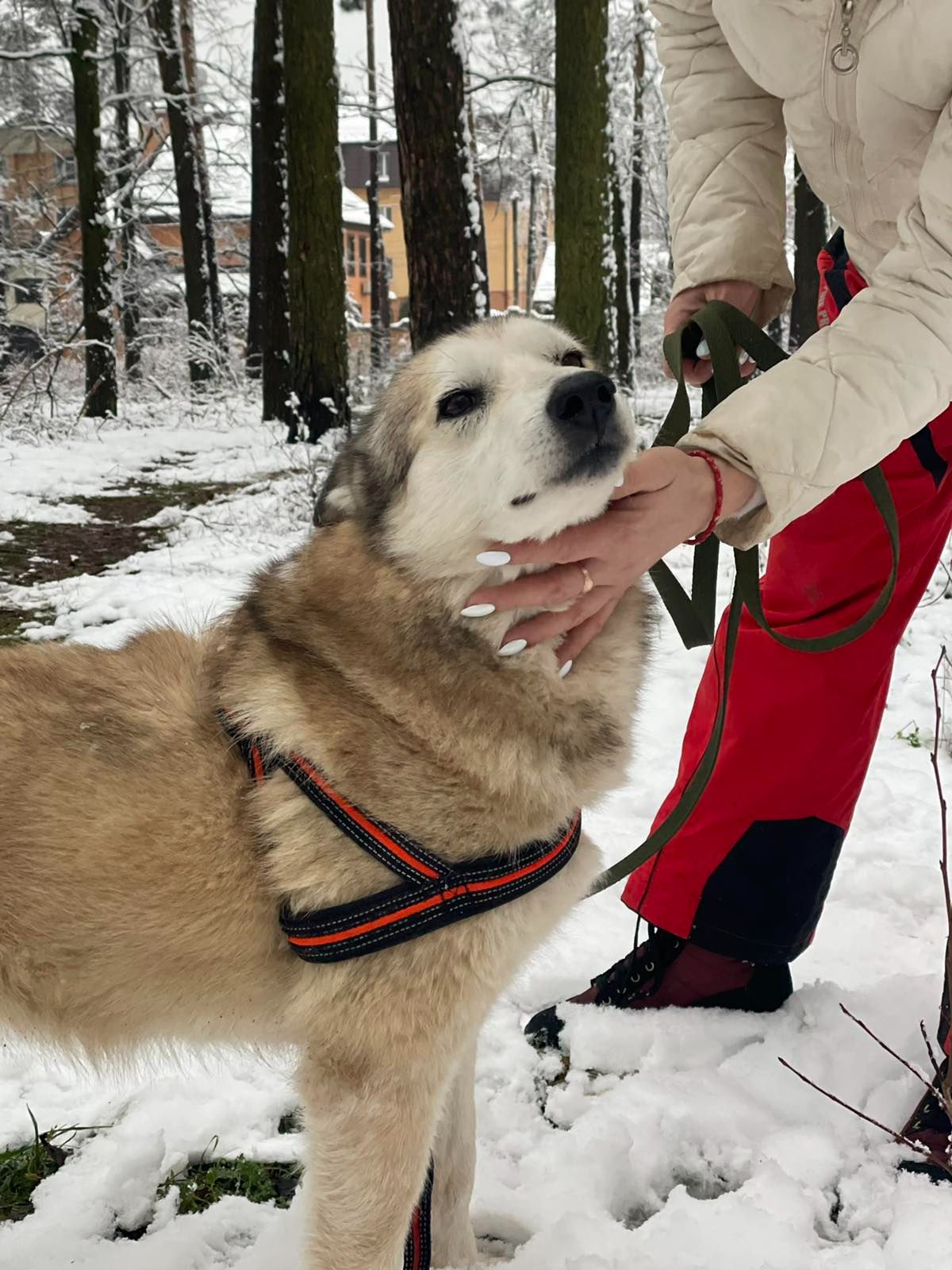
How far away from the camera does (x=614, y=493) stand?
5.39ft

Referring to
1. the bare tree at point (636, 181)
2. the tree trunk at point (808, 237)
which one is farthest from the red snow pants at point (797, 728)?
the bare tree at point (636, 181)

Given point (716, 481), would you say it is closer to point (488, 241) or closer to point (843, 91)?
point (843, 91)

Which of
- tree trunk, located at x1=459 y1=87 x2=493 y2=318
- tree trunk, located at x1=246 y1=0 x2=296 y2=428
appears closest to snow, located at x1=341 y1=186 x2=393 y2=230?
tree trunk, located at x1=246 y1=0 x2=296 y2=428

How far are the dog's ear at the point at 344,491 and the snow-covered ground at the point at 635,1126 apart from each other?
12.9 inches

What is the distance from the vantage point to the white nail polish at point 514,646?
1.71 metres

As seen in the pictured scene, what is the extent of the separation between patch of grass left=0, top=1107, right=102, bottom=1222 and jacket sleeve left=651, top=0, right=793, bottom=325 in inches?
97.6

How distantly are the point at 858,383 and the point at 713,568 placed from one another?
55cm

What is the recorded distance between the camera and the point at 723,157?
2.27 meters

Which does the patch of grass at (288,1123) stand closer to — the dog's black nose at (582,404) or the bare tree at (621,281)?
the dog's black nose at (582,404)

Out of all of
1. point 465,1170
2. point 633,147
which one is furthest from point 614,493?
point 633,147

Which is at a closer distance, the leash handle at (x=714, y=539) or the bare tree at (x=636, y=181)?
the leash handle at (x=714, y=539)

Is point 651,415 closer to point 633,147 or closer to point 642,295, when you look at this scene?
point 633,147

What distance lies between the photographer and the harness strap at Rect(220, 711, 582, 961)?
64.6 inches

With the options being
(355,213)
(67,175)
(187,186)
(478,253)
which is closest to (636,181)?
(187,186)
